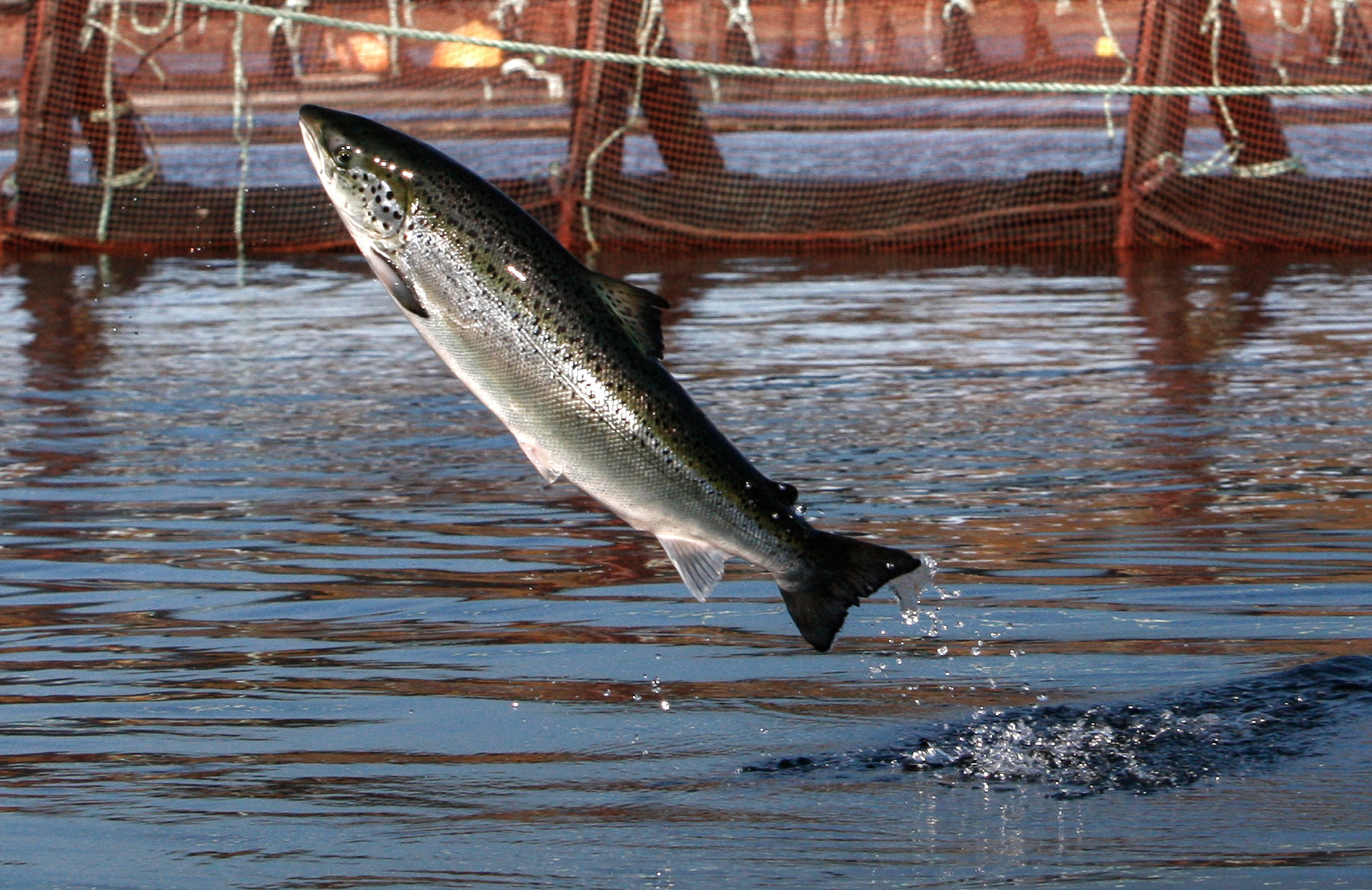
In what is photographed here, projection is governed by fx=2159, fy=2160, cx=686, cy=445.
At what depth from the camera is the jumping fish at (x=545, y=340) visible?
357 cm

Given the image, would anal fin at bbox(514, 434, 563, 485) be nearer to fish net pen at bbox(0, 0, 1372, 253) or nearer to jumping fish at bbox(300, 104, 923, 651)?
jumping fish at bbox(300, 104, 923, 651)

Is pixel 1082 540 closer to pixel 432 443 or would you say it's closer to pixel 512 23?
pixel 432 443

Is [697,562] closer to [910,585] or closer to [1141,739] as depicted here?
[910,585]

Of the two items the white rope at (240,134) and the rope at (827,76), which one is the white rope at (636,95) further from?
the white rope at (240,134)

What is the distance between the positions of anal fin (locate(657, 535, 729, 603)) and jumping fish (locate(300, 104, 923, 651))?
0.02 meters

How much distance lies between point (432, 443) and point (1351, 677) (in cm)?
429

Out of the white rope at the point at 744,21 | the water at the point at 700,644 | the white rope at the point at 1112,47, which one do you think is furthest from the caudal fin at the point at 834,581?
the white rope at the point at 744,21

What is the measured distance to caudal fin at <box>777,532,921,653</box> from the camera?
3699mm

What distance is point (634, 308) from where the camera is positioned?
3.63 m

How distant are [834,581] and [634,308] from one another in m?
0.58

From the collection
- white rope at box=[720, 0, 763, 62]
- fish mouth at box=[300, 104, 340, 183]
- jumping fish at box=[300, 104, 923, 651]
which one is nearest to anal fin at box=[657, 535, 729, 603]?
jumping fish at box=[300, 104, 923, 651]

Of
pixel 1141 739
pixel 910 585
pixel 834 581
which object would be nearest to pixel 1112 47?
pixel 1141 739

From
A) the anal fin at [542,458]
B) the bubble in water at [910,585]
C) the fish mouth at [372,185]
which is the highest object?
the fish mouth at [372,185]

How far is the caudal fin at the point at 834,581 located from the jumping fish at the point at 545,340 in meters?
0.09
